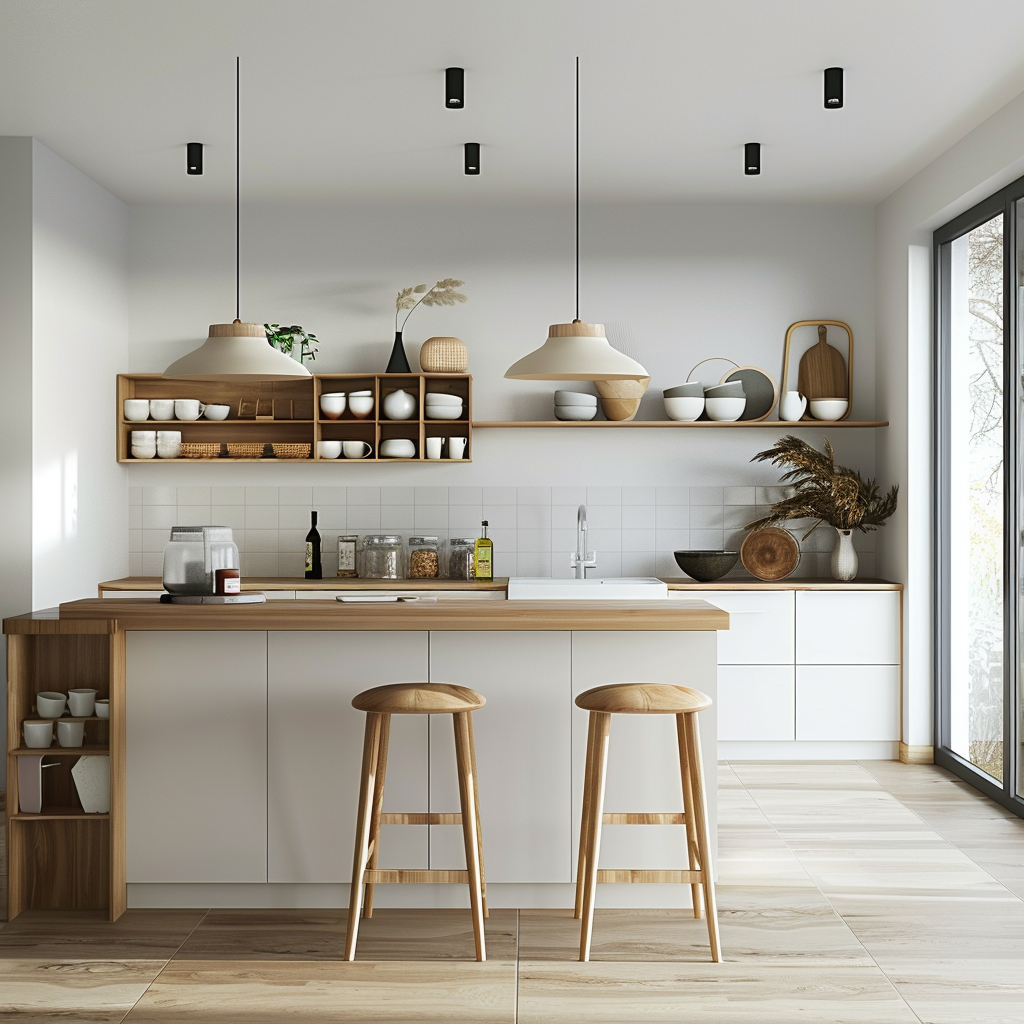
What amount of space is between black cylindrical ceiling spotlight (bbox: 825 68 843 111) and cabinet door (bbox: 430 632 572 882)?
2.19 meters

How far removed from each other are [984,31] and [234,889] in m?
3.75

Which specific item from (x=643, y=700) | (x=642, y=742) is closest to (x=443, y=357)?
(x=642, y=742)

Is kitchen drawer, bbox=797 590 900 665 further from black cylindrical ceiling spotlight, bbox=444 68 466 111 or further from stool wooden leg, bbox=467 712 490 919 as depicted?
black cylindrical ceiling spotlight, bbox=444 68 466 111

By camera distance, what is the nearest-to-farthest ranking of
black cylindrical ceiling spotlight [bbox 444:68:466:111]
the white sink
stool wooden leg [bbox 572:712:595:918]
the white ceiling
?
1. stool wooden leg [bbox 572:712:595:918]
2. the white ceiling
3. black cylindrical ceiling spotlight [bbox 444:68:466:111]
4. the white sink

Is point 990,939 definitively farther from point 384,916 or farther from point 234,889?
point 234,889

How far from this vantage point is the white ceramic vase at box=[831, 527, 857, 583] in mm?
5363

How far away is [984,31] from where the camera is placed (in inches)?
139

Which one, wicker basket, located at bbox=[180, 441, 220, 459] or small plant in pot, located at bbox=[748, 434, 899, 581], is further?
wicker basket, located at bbox=[180, 441, 220, 459]

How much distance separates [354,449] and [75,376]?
1.40 metres

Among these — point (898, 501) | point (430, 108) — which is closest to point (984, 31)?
point (430, 108)

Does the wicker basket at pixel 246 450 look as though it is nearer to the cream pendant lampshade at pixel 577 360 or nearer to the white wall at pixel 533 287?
the white wall at pixel 533 287

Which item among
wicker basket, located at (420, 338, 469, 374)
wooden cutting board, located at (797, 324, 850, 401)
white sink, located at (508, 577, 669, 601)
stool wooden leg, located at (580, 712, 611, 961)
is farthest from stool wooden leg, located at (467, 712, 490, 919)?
wooden cutting board, located at (797, 324, 850, 401)

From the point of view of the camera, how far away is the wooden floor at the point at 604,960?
8.71 ft

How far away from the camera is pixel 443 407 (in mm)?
5492
